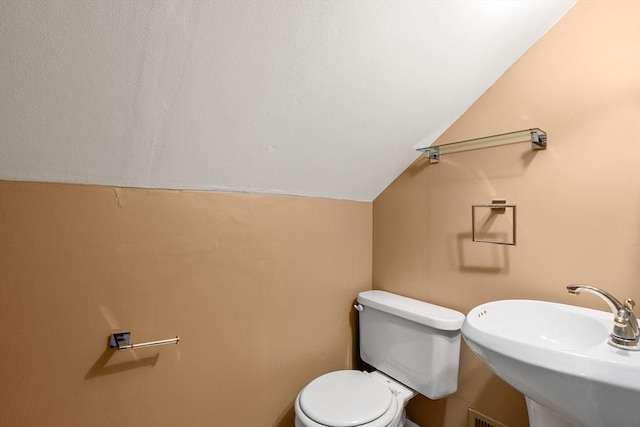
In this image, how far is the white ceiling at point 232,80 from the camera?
0.70m

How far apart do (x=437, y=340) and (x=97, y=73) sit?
4.60 ft

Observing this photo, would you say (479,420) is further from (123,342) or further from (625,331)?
(123,342)

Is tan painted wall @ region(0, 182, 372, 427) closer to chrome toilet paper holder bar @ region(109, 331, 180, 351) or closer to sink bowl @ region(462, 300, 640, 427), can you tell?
chrome toilet paper holder bar @ region(109, 331, 180, 351)

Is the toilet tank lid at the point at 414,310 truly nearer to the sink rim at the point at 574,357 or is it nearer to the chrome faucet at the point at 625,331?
the sink rim at the point at 574,357

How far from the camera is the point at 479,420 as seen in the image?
129 cm

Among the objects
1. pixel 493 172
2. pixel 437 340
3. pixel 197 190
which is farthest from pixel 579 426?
pixel 197 190

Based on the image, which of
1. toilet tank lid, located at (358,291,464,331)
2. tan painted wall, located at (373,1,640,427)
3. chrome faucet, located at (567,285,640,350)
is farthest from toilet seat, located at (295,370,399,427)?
chrome faucet, located at (567,285,640,350)

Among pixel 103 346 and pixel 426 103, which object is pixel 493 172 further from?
pixel 103 346

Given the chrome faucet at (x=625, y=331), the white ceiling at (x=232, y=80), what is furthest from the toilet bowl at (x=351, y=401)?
the white ceiling at (x=232, y=80)

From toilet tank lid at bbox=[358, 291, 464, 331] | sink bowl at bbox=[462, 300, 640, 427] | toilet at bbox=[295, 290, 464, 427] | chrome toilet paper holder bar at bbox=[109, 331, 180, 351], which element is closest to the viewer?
sink bowl at bbox=[462, 300, 640, 427]

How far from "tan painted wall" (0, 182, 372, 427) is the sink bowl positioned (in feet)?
2.59

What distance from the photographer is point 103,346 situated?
97 cm

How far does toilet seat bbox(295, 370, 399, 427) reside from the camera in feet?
3.51

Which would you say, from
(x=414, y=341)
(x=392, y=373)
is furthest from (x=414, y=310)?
(x=392, y=373)
